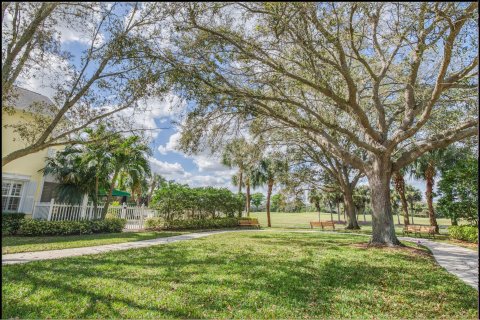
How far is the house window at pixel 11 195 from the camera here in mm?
15757

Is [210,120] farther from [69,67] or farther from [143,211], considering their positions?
[143,211]

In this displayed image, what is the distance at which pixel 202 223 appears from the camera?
22.0m

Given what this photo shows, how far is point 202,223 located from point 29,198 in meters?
11.4

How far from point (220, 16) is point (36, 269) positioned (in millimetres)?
8221

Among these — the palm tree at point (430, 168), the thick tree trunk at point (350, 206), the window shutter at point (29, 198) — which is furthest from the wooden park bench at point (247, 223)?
the palm tree at point (430, 168)

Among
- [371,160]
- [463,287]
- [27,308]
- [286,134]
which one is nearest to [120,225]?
[286,134]

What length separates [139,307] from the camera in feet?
14.9

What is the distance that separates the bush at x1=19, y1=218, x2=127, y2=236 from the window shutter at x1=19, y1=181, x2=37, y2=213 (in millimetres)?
A: 3079

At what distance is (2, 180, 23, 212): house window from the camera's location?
15.8 meters

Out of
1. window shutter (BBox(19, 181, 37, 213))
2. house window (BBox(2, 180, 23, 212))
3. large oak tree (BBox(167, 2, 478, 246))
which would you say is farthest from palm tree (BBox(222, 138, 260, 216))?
house window (BBox(2, 180, 23, 212))

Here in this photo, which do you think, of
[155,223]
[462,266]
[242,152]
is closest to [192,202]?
[155,223]

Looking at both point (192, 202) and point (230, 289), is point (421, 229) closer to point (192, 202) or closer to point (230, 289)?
point (192, 202)

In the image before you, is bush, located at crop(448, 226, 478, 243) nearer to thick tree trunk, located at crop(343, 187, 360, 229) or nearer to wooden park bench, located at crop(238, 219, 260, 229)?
thick tree trunk, located at crop(343, 187, 360, 229)

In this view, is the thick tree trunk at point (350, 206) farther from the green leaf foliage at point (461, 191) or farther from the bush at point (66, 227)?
the bush at point (66, 227)
